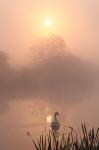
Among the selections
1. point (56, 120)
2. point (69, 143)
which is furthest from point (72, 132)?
point (56, 120)

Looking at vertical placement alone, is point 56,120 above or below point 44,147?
above

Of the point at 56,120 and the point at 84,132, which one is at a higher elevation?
the point at 56,120

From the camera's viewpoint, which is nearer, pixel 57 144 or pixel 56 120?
pixel 57 144

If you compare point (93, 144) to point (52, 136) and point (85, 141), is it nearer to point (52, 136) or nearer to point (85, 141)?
point (85, 141)

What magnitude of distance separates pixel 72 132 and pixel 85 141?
62 cm

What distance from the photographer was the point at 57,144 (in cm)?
1512

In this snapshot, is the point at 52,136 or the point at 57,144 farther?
the point at 52,136

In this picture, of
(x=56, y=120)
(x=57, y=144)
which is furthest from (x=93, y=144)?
(x=56, y=120)

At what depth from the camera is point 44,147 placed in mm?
15297

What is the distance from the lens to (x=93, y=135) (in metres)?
15.3

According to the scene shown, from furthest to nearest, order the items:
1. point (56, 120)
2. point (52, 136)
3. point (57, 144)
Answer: point (56, 120), point (52, 136), point (57, 144)

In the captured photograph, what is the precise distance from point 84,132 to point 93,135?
53 cm

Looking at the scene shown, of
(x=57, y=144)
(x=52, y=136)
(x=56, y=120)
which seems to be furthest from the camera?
(x=56, y=120)

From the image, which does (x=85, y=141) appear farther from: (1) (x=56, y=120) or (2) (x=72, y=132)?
(1) (x=56, y=120)
